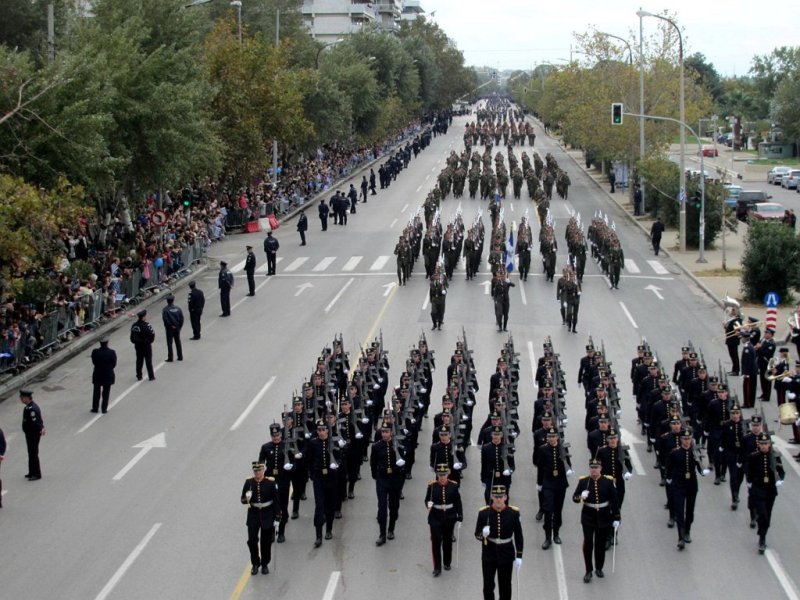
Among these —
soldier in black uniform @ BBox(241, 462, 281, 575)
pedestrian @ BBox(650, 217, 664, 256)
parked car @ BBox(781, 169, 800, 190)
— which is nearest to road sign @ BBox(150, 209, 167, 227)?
pedestrian @ BBox(650, 217, 664, 256)

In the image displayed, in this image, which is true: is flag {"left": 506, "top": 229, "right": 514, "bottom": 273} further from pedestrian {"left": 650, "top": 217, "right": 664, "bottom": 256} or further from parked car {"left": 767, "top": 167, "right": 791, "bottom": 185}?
parked car {"left": 767, "top": 167, "right": 791, "bottom": 185}

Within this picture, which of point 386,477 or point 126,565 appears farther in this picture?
point 386,477

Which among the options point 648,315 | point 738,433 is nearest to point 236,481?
point 738,433

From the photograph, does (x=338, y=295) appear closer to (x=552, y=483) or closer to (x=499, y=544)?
(x=552, y=483)

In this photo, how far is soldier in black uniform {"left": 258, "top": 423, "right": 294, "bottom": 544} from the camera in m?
14.8

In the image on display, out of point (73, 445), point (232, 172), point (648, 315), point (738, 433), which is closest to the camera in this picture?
point (738, 433)

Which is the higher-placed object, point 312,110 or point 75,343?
point 312,110

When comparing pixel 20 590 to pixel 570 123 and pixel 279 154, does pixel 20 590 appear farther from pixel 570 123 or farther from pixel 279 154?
pixel 570 123

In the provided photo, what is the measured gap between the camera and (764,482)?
46.9ft

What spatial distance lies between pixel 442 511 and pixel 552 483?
1.67 metres

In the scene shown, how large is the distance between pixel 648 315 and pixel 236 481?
1500 cm

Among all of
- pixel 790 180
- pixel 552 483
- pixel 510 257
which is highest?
pixel 790 180

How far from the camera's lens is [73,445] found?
19219 mm

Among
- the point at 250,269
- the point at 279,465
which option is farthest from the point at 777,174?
the point at 279,465
